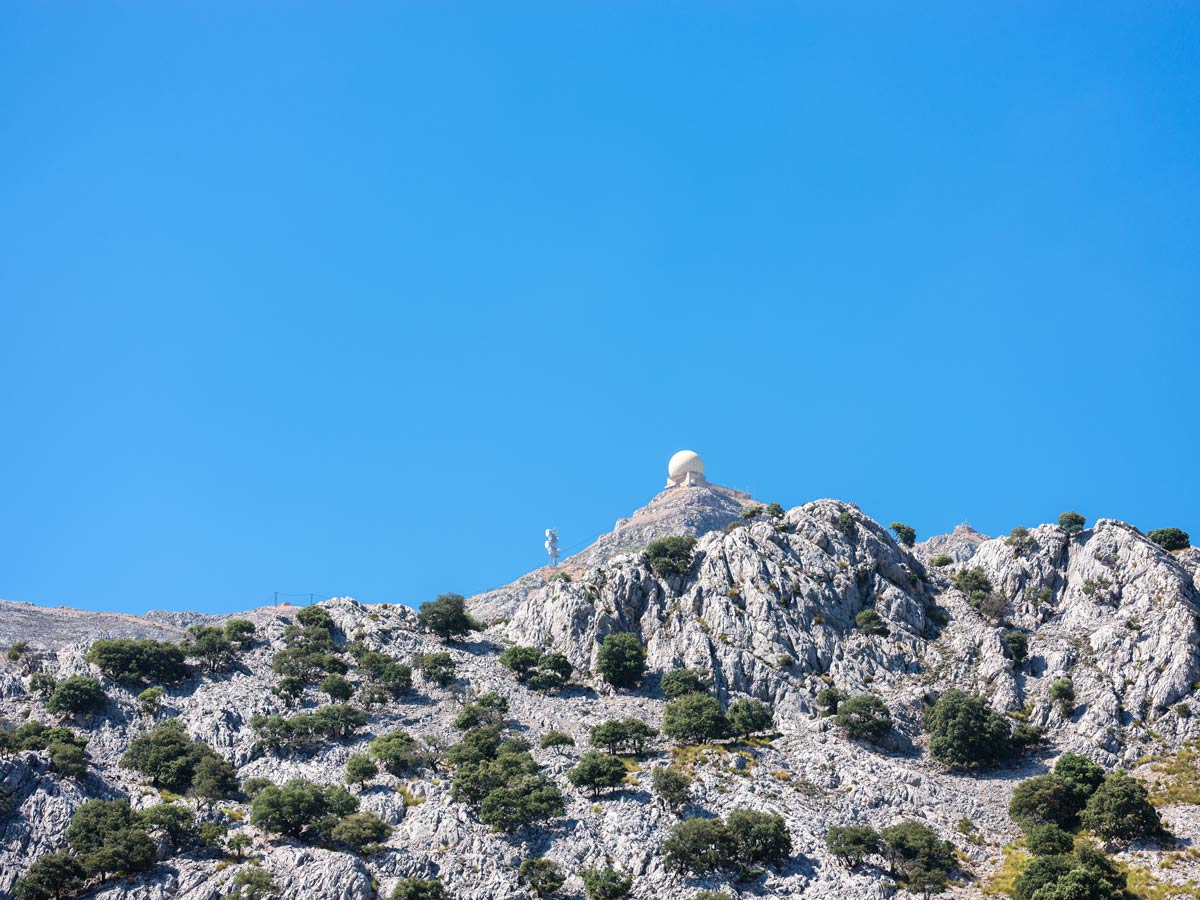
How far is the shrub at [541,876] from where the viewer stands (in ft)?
375

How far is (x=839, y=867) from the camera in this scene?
116438mm

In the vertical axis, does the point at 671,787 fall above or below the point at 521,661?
below

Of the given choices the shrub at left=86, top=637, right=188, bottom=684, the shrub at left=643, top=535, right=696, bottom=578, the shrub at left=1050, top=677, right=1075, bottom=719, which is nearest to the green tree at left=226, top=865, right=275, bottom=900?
the shrub at left=86, top=637, right=188, bottom=684

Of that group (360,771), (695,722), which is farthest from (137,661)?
(695,722)

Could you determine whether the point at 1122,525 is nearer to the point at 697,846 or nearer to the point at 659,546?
the point at 659,546

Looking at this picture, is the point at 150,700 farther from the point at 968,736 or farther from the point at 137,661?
the point at 968,736

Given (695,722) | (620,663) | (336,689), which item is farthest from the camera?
(620,663)

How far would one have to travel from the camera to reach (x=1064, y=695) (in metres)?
143

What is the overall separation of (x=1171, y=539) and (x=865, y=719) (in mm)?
62717

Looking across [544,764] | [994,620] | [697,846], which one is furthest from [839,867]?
[994,620]

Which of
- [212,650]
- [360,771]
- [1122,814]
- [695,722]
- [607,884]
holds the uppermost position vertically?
[212,650]

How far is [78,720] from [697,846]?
71.5 metres

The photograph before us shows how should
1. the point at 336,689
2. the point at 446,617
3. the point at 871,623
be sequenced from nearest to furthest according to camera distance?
the point at 336,689 → the point at 871,623 → the point at 446,617

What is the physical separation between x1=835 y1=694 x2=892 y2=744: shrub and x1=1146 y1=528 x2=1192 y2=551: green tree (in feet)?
186
